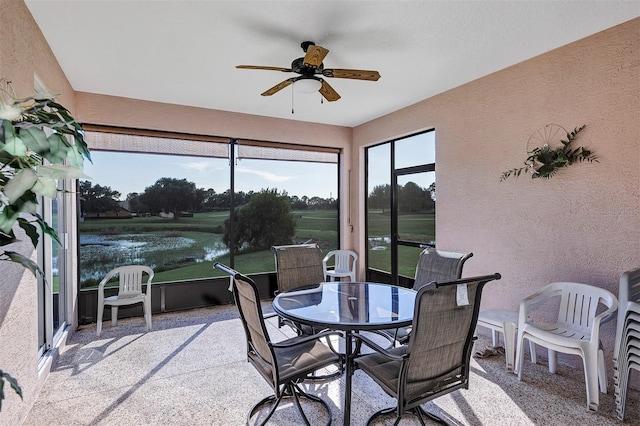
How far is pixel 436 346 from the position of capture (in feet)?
5.84

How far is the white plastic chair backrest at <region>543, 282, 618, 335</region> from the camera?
102 inches

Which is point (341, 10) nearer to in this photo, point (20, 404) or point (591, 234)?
point (591, 234)

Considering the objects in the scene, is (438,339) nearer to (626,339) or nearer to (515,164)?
(626,339)

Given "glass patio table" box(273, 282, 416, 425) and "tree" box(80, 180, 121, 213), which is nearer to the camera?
"glass patio table" box(273, 282, 416, 425)

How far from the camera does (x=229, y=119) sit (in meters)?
4.90

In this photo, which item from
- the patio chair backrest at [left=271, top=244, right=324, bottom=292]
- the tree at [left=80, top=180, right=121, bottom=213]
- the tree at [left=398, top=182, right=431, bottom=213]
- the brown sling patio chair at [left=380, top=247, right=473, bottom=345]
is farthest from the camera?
the tree at [left=398, top=182, right=431, bottom=213]

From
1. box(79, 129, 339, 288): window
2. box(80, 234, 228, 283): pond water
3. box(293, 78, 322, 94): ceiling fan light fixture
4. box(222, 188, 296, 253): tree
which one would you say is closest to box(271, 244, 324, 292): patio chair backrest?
box(293, 78, 322, 94): ceiling fan light fixture

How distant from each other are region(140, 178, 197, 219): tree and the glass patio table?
3.88 meters

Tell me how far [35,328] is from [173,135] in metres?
2.87

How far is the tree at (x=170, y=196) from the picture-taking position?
571cm

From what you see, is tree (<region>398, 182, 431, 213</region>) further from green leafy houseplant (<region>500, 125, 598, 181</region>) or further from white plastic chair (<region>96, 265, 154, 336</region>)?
white plastic chair (<region>96, 265, 154, 336</region>)

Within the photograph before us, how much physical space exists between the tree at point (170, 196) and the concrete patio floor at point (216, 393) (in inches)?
106

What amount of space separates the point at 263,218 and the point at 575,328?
5.19 meters

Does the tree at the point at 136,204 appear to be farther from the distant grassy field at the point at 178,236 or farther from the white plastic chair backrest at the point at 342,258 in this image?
the white plastic chair backrest at the point at 342,258
